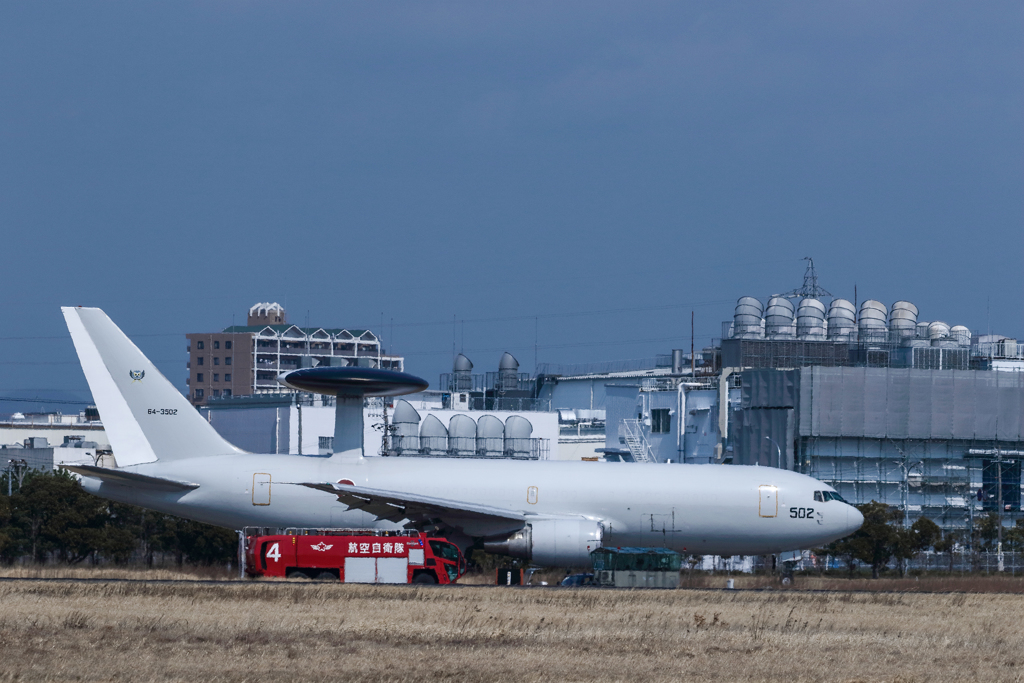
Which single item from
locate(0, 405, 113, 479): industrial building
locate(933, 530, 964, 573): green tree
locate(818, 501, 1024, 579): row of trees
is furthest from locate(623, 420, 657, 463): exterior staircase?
locate(0, 405, 113, 479): industrial building

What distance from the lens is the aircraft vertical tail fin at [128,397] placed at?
1731 inches

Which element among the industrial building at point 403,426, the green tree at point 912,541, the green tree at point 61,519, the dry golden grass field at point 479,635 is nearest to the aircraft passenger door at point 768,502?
the dry golden grass field at point 479,635

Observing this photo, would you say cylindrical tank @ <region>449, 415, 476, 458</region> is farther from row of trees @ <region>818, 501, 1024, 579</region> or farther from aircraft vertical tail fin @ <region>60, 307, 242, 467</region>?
aircraft vertical tail fin @ <region>60, 307, 242, 467</region>

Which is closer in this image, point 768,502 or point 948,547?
point 768,502

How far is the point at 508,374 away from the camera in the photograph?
4793 inches

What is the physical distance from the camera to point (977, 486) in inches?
3499

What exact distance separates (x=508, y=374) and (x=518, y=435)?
27.8 meters

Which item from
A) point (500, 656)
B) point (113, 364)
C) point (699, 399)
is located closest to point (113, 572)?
point (113, 364)

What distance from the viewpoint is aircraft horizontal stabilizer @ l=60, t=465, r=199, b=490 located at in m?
41.2

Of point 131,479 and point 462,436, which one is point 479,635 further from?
point 462,436

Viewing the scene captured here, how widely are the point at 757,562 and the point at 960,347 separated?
106ft

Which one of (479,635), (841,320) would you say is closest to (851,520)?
(479,635)

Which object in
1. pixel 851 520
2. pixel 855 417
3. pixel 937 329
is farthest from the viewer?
pixel 937 329

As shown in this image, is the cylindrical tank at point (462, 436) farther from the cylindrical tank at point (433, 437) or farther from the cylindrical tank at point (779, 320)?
the cylindrical tank at point (779, 320)
